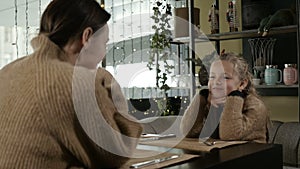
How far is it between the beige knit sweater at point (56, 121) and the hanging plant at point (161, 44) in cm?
231

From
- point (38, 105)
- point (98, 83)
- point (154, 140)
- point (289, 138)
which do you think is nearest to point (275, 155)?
point (154, 140)

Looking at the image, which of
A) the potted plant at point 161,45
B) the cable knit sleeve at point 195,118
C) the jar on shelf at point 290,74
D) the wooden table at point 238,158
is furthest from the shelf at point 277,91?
the wooden table at point 238,158

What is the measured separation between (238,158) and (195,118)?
68 centimetres

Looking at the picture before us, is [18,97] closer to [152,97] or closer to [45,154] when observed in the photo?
[45,154]

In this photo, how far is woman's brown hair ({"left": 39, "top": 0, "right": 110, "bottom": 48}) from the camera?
91 cm

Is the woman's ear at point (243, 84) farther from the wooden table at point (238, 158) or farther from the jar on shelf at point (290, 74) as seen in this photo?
the jar on shelf at point (290, 74)

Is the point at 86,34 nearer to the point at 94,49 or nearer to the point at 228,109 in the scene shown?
the point at 94,49

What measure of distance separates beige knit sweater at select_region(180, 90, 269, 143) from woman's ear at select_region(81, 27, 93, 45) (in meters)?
0.76

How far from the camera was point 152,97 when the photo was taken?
338 cm

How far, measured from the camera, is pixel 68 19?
0.91 metres

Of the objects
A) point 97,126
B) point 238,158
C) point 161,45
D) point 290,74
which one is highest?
point 161,45

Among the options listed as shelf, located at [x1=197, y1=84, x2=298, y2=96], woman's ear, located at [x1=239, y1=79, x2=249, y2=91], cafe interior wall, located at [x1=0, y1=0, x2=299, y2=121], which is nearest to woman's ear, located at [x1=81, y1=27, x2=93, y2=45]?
woman's ear, located at [x1=239, y1=79, x2=249, y2=91]

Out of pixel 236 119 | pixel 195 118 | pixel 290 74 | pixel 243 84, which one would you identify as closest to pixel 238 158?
pixel 236 119

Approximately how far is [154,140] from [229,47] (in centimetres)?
199
